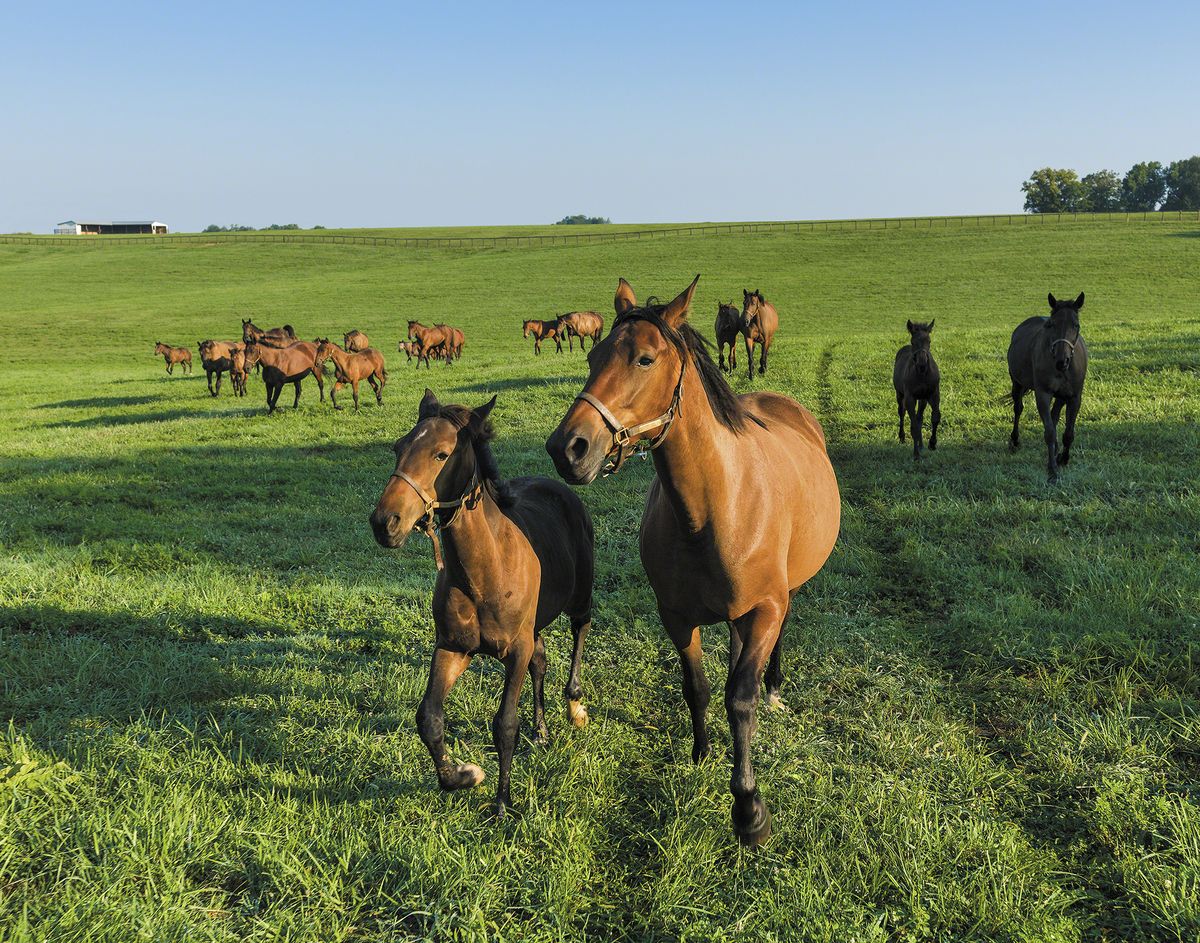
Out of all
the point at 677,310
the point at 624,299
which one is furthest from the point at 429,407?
the point at 677,310

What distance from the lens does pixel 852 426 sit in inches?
513

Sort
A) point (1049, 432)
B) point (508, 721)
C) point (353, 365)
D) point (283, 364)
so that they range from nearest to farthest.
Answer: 1. point (508, 721)
2. point (1049, 432)
3. point (283, 364)
4. point (353, 365)

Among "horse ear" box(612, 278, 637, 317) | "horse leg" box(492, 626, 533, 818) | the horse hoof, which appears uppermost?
"horse ear" box(612, 278, 637, 317)

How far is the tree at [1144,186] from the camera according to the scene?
4210 inches

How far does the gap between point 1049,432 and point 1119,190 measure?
12825 cm

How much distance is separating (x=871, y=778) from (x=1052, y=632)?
7.74 ft

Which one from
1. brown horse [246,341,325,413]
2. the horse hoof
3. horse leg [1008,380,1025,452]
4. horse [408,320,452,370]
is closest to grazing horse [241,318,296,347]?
brown horse [246,341,325,413]

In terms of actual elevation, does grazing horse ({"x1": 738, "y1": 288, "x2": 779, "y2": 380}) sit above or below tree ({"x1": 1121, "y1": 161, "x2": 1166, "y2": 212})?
below

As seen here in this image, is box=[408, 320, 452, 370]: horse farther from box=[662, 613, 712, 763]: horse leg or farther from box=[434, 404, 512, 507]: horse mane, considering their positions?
box=[662, 613, 712, 763]: horse leg

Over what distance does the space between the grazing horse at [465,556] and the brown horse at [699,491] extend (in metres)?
0.78

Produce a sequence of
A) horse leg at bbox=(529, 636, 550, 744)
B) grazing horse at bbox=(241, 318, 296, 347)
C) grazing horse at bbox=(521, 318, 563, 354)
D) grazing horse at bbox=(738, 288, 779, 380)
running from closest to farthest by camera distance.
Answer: horse leg at bbox=(529, 636, 550, 744) < grazing horse at bbox=(738, 288, 779, 380) < grazing horse at bbox=(241, 318, 296, 347) < grazing horse at bbox=(521, 318, 563, 354)

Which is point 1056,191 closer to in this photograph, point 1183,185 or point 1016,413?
point 1183,185

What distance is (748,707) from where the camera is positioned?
3.64m

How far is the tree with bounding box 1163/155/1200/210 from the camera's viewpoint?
335 ft
